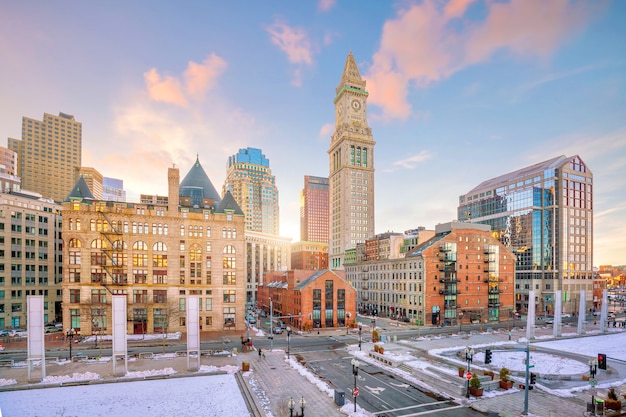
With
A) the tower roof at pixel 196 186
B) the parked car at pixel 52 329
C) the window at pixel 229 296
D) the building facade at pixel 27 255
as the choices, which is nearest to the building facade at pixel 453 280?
the window at pixel 229 296

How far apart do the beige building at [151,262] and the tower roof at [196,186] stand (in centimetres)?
2353

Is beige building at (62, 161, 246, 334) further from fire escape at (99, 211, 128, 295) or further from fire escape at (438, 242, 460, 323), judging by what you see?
fire escape at (438, 242, 460, 323)

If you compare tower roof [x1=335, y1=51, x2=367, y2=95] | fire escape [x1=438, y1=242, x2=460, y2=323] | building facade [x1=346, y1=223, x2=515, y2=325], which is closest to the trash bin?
building facade [x1=346, y1=223, x2=515, y2=325]

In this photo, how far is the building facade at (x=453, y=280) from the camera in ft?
262

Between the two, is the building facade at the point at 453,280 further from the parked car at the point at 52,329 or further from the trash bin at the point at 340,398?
the parked car at the point at 52,329

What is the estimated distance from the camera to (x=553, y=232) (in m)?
109

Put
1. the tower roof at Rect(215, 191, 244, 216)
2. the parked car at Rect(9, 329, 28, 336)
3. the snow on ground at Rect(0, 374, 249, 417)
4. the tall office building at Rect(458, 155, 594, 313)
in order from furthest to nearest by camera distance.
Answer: the tall office building at Rect(458, 155, 594, 313) < the tower roof at Rect(215, 191, 244, 216) < the parked car at Rect(9, 329, 28, 336) < the snow on ground at Rect(0, 374, 249, 417)

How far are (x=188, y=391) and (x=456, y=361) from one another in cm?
3254

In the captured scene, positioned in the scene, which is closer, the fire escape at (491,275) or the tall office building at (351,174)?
the fire escape at (491,275)

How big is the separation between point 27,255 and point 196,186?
1564 inches

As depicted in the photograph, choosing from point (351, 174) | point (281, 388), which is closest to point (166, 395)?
point (281, 388)

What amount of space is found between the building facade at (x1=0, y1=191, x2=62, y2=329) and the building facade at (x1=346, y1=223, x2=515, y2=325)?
81.1m

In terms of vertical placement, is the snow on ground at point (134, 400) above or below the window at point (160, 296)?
below

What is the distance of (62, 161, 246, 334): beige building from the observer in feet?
210
